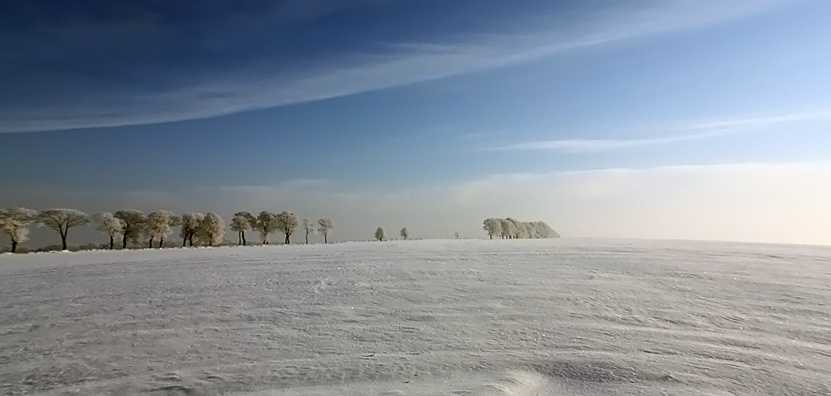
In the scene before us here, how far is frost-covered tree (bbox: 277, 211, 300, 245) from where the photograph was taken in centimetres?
5141

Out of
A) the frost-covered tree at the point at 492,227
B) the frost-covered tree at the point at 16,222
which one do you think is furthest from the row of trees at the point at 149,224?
the frost-covered tree at the point at 492,227

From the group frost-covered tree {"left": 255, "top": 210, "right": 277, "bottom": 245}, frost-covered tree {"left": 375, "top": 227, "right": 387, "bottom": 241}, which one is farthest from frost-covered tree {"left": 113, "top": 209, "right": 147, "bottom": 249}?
frost-covered tree {"left": 375, "top": 227, "right": 387, "bottom": 241}

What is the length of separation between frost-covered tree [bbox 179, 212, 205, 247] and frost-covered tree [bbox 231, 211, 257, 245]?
3.41 metres

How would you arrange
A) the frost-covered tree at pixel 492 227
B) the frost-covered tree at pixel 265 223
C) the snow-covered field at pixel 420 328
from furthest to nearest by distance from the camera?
1. the frost-covered tree at pixel 492 227
2. the frost-covered tree at pixel 265 223
3. the snow-covered field at pixel 420 328

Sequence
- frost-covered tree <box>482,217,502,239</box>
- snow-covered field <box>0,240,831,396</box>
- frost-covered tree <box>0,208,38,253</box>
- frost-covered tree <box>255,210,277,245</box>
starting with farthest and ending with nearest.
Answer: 1. frost-covered tree <box>482,217,502,239</box>
2. frost-covered tree <box>255,210,277,245</box>
3. frost-covered tree <box>0,208,38,253</box>
4. snow-covered field <box>0,240,831,396</box>

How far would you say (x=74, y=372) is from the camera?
6.92 metres

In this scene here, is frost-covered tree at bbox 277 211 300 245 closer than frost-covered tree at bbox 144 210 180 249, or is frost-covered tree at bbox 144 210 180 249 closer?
frost-covered tree at bbox 144 210 180 249

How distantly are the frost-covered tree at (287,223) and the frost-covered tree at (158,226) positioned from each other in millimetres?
10814

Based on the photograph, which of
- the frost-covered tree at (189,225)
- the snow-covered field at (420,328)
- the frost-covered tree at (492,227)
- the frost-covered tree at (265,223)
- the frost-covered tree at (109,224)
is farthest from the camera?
the frost-covered tree at (492,227)

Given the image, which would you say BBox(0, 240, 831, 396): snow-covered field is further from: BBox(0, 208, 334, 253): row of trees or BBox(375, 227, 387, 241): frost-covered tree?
BBox(375, 227, 387, 241): frost-covered tree

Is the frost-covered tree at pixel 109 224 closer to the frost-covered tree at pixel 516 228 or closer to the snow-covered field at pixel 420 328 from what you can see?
the snow-covered field at pixel 420 328

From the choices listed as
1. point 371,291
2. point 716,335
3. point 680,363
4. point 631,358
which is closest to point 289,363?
point 371,291

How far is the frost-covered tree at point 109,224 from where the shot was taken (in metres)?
40.6

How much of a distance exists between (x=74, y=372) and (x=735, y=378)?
9309 millimetres
